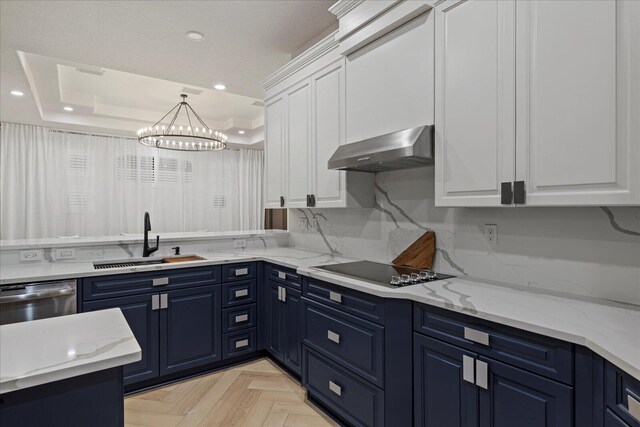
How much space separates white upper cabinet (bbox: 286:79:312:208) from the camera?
3002 mm

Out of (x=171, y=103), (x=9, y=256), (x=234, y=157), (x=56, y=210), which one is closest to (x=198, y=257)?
(x=9, y=256)

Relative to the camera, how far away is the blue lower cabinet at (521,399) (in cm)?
121

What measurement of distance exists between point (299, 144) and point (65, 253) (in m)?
2.13

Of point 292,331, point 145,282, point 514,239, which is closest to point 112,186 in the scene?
point 145,282

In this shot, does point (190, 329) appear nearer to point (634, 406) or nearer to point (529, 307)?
point (529, 307)

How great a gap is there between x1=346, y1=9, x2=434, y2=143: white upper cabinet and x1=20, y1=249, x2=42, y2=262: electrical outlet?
8.38ft

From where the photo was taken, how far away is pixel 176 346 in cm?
271

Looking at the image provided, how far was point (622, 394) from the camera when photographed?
1.04m

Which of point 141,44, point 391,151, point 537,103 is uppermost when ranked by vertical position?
point 141,44

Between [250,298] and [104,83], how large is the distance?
13.3ft

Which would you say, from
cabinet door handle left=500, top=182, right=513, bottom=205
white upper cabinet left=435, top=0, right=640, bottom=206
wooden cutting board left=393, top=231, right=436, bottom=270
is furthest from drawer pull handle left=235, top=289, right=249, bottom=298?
cabinet door handle left=500, top=182, right=513, bottom=205

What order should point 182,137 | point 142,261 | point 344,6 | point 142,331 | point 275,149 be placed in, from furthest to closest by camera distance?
point 182,137
point 275,149
point 142,261
point 142,331
point 344,6

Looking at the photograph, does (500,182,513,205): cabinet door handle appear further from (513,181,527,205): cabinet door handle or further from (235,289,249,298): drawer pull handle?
(235,289,249,298): drawer pull handle

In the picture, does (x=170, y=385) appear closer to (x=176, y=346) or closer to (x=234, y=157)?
(x=176, y=346)
